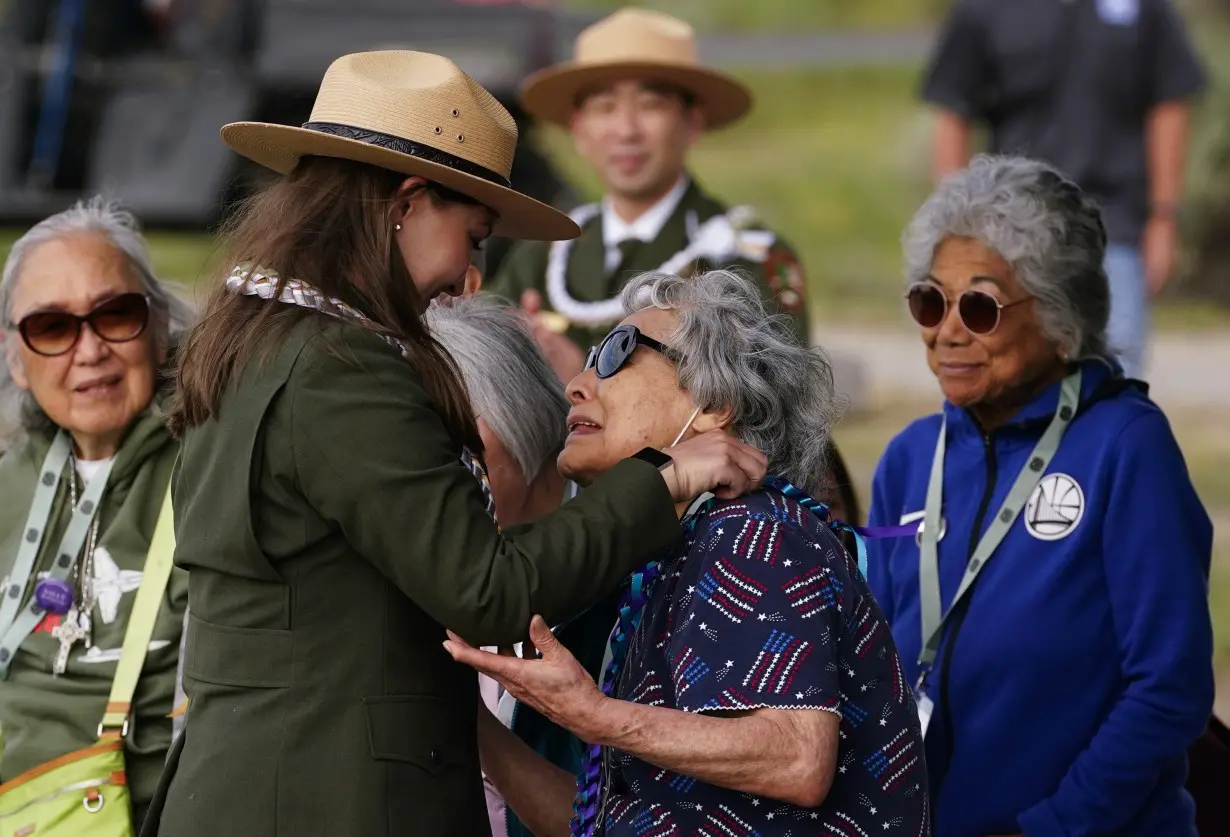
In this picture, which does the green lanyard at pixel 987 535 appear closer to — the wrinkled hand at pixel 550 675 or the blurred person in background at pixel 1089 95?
the wrinkled hand at pixel 550 675

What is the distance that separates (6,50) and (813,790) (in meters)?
8.13

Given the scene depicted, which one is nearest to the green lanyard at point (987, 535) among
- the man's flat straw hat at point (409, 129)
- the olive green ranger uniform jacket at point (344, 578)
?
the olive green ranger uniform jacket at point (344, 578)

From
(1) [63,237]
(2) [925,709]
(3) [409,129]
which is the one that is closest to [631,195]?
(1) [63,237]

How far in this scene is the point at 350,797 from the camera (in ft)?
8.11

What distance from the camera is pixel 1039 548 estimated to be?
132 inches

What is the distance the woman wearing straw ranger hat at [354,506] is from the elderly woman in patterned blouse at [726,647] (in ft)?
0.36

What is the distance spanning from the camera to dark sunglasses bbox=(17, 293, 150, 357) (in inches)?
140

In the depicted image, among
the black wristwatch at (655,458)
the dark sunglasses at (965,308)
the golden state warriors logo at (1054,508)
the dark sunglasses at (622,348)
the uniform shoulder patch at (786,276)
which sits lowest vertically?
the uniform shoulder patch at (786,276)

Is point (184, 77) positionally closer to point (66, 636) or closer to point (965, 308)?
point (66, 636)

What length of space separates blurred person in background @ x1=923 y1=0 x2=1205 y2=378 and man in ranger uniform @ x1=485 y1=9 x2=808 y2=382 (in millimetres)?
1187

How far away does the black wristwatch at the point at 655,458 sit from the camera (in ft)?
8.36

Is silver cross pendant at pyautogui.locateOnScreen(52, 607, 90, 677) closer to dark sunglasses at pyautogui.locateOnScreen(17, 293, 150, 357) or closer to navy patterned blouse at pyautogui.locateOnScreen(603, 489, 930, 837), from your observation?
dark sunglasses at pyautogui.locateOnScreen(17, 293, 150, 357)

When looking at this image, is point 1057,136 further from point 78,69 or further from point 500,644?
point 78,69

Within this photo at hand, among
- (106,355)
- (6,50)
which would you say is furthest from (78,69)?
(106,355)
